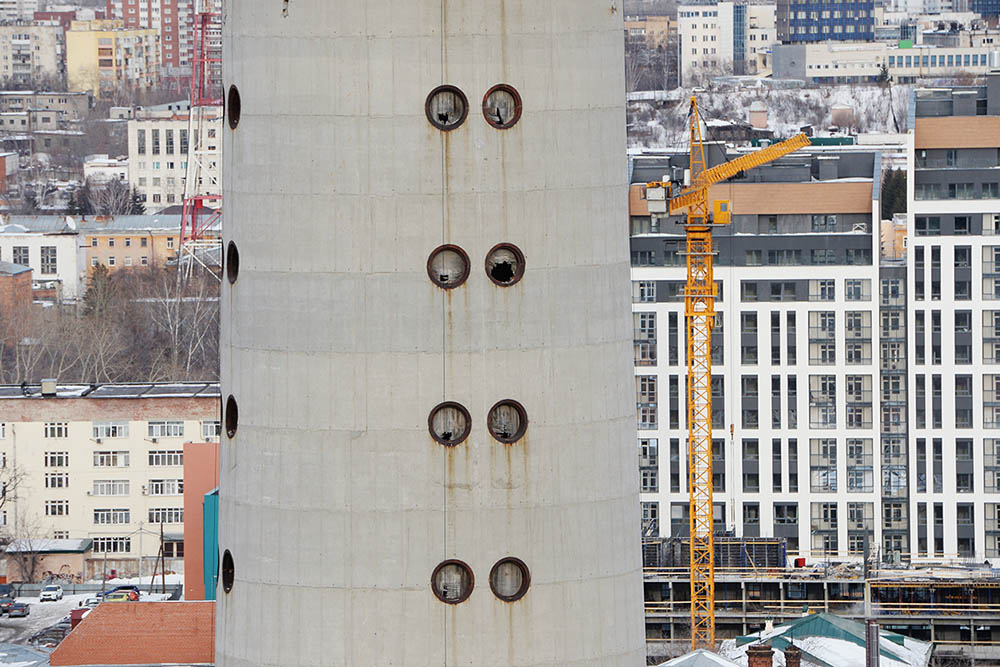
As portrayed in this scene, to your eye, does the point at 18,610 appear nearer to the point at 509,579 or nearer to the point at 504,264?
the point at 509,579

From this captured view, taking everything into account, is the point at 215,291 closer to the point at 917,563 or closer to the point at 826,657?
the point at 917,563

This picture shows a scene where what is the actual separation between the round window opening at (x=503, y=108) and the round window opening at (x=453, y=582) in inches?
222

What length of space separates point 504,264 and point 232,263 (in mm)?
3812

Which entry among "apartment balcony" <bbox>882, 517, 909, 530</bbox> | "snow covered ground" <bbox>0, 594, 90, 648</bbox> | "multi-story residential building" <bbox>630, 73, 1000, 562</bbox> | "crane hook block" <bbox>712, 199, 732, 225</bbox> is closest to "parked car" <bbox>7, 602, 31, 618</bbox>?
"snow covered ground" <bbox>0, 594, 90, 648</bbox>

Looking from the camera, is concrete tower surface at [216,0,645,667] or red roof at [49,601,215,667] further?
red roof at [49,601,215,667]

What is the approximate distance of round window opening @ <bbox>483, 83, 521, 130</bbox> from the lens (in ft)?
117

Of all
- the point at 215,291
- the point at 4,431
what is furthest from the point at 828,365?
the point at 215,291

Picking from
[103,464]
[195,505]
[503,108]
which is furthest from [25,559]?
[503,108]

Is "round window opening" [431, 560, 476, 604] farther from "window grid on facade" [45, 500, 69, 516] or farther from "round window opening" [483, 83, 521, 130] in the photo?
"window grid on facade" [45, 500, 69, 516]

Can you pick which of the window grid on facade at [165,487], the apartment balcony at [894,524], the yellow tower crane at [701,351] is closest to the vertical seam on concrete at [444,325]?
the yellow tower crane at [701,351]

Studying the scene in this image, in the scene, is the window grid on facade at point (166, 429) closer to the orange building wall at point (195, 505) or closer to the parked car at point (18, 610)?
the parked car at point (18, 610)

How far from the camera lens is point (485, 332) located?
35.7m

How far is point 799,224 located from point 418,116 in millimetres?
94860

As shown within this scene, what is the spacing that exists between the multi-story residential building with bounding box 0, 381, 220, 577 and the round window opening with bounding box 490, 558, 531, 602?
3627 inches
